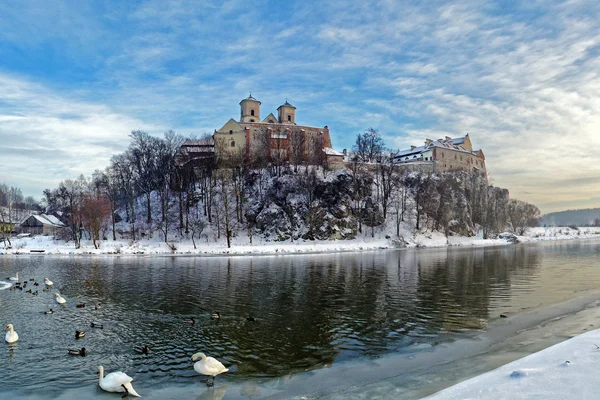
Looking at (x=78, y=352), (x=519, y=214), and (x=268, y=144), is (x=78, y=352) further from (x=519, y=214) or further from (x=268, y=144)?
(x=519, y=214)

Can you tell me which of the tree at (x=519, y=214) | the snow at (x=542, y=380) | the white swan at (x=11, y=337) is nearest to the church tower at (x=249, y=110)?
the tree at (x=519, y=214)

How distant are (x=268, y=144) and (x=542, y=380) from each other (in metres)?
75.0

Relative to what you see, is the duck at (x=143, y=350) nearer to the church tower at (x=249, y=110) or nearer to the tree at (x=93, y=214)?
the tree at (x=93, y=214)

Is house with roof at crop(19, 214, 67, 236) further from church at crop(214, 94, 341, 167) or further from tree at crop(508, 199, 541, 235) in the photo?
tree at crop(508, 199, 541, 235)

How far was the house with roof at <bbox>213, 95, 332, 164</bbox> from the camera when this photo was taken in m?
78.8

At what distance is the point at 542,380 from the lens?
27.2ft

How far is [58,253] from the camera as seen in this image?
5319cm

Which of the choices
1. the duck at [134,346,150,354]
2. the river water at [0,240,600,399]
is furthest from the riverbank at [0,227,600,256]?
the duck at [134,346,150,354]

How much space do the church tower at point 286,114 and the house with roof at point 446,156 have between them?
25642 millimetres

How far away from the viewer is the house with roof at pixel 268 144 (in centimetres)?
7875

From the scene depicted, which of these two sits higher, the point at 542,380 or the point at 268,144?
the point at 268,144

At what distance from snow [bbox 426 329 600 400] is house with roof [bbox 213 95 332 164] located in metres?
67.0

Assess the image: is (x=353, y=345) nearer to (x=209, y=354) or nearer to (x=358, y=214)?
(x=209, y=354)

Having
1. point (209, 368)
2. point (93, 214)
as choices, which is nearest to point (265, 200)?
point (93, 214)
